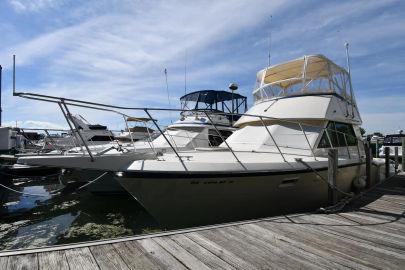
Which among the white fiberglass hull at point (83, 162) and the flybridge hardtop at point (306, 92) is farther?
the flybridge hardtop at point (306, 92)

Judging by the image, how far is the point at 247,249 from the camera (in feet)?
13.3

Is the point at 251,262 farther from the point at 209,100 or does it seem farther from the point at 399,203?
the point at 209,100

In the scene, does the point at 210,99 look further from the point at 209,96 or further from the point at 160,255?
the point at 160,255

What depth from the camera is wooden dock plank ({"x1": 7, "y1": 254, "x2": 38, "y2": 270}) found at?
338 centimetres

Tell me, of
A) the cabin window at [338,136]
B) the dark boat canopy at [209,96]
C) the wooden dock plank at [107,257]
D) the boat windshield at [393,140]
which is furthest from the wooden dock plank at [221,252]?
the boat windshield at [393,140]

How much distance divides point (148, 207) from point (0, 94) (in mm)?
22301

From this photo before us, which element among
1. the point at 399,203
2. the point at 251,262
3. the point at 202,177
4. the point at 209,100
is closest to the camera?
the point at 251,262

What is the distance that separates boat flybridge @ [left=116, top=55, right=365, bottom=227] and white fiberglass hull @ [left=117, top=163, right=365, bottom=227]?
18mm

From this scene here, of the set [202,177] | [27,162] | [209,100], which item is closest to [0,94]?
[209,100]

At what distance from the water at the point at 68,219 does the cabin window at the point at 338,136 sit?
15.3ft

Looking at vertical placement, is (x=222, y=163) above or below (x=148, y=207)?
above

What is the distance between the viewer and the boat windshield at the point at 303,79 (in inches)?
390

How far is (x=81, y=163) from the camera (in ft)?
21.4

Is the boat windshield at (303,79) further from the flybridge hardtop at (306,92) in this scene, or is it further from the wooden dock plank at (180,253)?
the wooden dock plank at (180,253)
